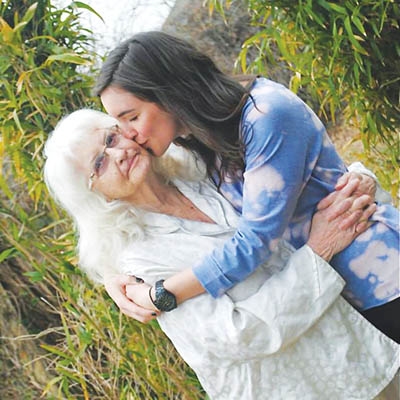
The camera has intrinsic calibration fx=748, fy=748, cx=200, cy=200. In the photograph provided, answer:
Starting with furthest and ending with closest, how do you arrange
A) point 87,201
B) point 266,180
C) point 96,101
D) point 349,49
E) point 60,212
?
point 60,212
point 349,49
point 96,101
point 87,201
point 266,180

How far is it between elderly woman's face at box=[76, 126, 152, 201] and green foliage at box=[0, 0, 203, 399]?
567 millimetres

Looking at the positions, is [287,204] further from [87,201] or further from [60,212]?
[60,212]

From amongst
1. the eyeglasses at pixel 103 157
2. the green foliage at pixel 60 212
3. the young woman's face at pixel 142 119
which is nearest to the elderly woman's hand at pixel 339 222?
the young woman's face at pixel 142 119

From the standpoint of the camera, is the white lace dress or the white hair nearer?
the white lace dress

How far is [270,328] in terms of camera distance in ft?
4.83

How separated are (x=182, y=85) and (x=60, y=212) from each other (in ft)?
4.01

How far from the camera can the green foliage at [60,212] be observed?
83.7 inches

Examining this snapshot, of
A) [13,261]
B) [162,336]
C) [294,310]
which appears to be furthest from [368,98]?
[13,261]

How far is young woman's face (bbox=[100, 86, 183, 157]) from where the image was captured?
1488mm

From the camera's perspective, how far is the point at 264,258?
1.45 m

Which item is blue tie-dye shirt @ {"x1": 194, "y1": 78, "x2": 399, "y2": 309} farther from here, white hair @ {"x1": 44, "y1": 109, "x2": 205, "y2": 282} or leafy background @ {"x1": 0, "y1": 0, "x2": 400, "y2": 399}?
leafy background @ {"x1": 0, "y1": 0, "x2": 400, "y2": 399}

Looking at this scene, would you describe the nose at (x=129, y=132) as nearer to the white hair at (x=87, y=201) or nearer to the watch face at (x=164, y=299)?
the white hair at (x=87, y=201)

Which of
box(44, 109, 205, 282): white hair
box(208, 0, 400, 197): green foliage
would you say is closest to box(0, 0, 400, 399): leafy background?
box(208, 0, 400, 197): green foliage

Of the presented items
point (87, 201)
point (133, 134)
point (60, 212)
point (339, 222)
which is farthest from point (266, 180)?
point (60, 212)
